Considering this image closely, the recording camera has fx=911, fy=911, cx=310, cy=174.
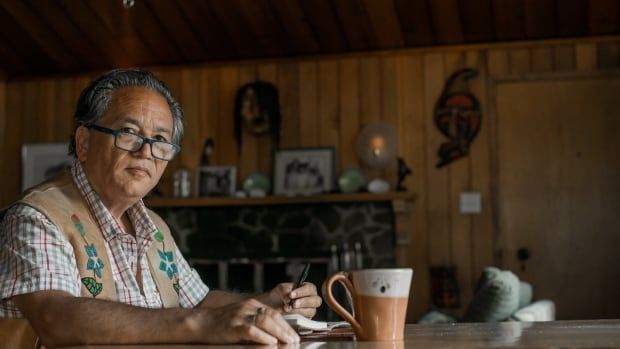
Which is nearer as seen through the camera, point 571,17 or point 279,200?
point 571,17

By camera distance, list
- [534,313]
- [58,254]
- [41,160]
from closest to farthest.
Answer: [58,254], [534,313], [41,160]

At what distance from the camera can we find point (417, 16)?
6270 mm

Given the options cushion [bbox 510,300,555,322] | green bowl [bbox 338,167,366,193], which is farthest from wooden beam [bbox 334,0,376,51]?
cushion [bbox 510,300,555,322]

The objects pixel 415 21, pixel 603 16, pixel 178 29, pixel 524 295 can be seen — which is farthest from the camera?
pixel 178 29

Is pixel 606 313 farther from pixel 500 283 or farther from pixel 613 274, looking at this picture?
pixel 500 283

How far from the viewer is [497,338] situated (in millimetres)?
1600

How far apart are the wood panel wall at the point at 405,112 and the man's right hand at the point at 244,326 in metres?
4.99

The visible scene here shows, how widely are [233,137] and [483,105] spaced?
1.89 meters

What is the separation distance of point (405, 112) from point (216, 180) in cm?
151

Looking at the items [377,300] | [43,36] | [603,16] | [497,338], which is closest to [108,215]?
[377,300]

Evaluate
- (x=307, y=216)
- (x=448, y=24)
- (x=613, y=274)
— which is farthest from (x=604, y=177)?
(x=307, y=216)

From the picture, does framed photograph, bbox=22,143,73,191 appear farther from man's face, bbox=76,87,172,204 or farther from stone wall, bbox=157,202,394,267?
man's face, bbox=76,87,172,204

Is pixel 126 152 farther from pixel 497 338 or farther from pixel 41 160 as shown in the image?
pixel 41 160

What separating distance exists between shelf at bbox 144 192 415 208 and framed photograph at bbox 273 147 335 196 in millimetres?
141
